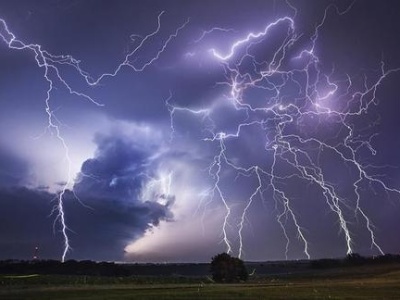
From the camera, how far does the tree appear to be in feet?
203

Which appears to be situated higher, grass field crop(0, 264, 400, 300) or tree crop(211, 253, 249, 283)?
tree crop(211, 253, 249, 283)

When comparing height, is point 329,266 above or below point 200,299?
above

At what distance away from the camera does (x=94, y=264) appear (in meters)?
108

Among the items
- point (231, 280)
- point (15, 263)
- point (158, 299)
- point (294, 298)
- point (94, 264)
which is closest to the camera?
point (158, 299)

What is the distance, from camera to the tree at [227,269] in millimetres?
61938

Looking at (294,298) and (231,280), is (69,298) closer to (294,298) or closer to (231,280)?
(294,298)

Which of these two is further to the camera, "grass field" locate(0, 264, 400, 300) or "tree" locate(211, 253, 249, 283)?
"tree" locate(211, 253, 249, 283)

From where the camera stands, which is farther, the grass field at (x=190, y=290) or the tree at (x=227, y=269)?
the tree at (x=227, y=269)

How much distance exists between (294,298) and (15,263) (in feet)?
237

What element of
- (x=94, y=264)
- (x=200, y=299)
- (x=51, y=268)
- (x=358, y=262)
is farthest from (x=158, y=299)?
(x=358, y=262)

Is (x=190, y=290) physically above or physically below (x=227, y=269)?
below

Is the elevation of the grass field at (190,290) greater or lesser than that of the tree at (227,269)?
lesser

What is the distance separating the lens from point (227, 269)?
62.0m

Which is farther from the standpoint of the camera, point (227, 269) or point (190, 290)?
point (227, 269)
